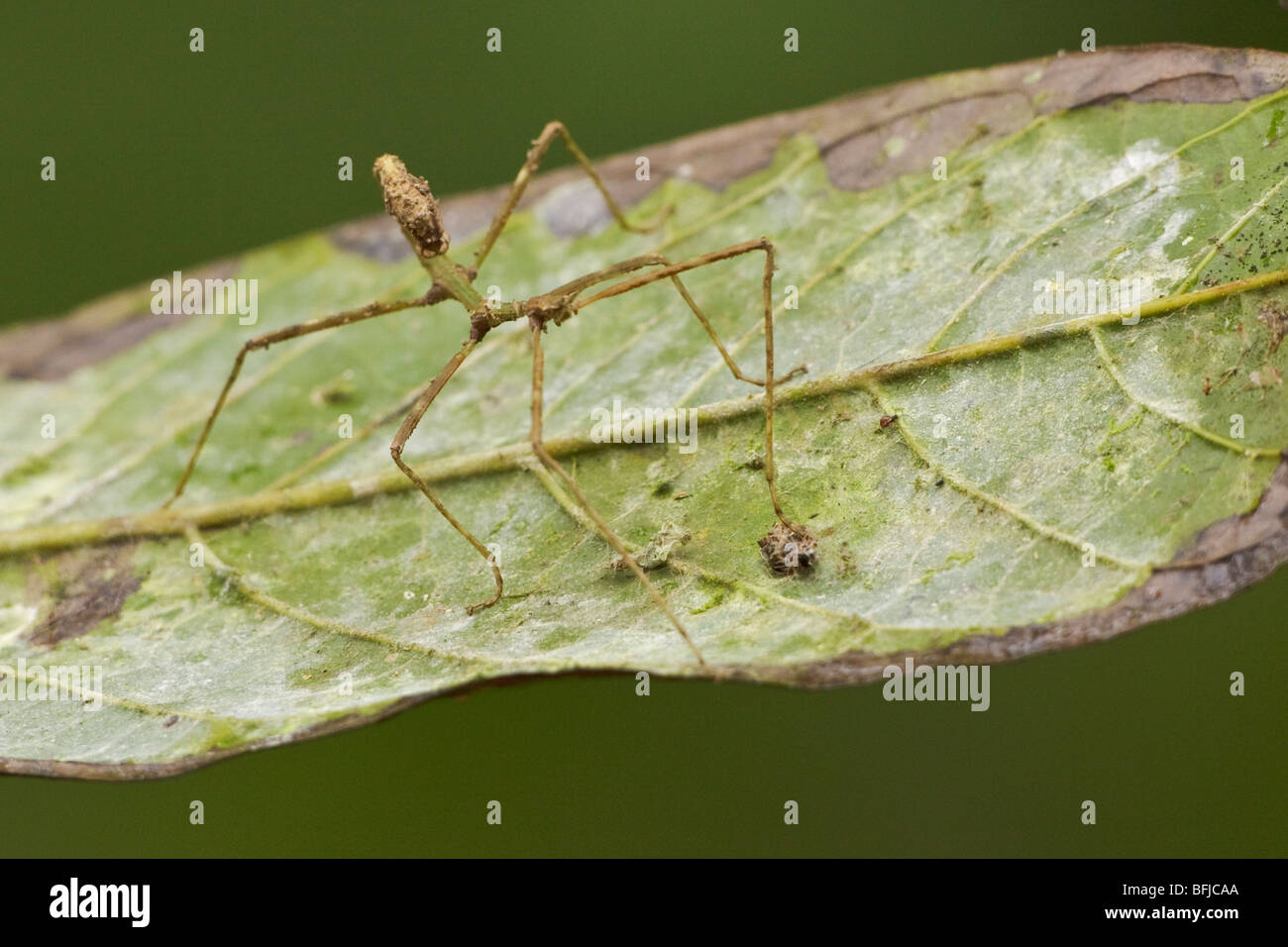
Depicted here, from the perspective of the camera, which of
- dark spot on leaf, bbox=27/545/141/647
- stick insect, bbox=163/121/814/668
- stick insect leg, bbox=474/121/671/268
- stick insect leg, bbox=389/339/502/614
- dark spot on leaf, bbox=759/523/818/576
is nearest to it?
dark spot on leaf, bbox=759/523/818/576

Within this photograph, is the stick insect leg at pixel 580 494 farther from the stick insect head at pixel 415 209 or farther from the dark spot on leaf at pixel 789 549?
the stick insect head at pixel 415 209

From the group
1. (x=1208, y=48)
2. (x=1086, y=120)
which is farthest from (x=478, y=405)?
(x=1208, y=48)

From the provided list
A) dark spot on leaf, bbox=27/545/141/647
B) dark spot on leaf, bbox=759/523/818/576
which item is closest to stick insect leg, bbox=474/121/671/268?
dark spot on leaf, bbox=27/545/141/647

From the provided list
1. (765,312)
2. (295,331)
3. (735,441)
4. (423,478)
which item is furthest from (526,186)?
(735,441)

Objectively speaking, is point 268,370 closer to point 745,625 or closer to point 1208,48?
point 745,625

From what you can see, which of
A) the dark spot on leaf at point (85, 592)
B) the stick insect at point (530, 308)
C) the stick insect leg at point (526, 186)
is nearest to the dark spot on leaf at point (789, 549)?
the stick insect at point (530, 308)

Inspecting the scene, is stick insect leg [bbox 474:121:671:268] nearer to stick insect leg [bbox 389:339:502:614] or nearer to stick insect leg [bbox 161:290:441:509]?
stick insect leg [bbox 161:290:441:509]

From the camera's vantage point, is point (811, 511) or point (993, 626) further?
point (811, 511)
